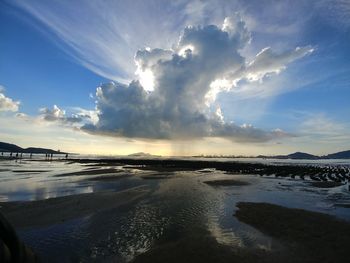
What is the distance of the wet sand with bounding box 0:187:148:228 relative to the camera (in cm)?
1645

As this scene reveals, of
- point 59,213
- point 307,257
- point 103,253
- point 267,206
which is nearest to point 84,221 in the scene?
point 59,213

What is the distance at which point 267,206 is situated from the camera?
68.1 ft

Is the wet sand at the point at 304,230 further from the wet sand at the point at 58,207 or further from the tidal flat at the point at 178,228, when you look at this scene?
the wet sand at the point at 58,207

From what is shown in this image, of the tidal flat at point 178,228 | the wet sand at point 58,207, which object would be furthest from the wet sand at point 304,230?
the wet sand at point 58,207

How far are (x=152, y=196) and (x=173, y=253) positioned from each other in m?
13.9

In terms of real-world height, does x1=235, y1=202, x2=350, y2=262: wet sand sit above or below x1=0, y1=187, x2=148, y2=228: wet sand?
below

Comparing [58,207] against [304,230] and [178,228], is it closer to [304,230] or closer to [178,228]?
[178,228]

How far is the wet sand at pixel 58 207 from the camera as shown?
16.5m

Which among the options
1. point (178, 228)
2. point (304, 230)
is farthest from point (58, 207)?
point (304, 230)

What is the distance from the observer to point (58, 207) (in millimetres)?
19641

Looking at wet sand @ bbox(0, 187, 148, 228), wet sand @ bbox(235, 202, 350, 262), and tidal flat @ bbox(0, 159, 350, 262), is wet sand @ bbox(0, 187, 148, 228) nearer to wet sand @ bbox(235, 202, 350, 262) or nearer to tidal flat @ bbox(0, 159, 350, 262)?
tidal flat @ bbox(0, 159, 350, 262)

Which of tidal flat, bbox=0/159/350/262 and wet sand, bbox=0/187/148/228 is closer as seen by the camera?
tidal flat, bbox=0/159/350/262

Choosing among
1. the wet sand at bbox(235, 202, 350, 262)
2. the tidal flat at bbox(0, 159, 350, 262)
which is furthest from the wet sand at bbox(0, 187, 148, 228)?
the wet sand at bbox(235, 202, 350, 262)

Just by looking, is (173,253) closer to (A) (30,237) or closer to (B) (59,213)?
(A) (30,237)
